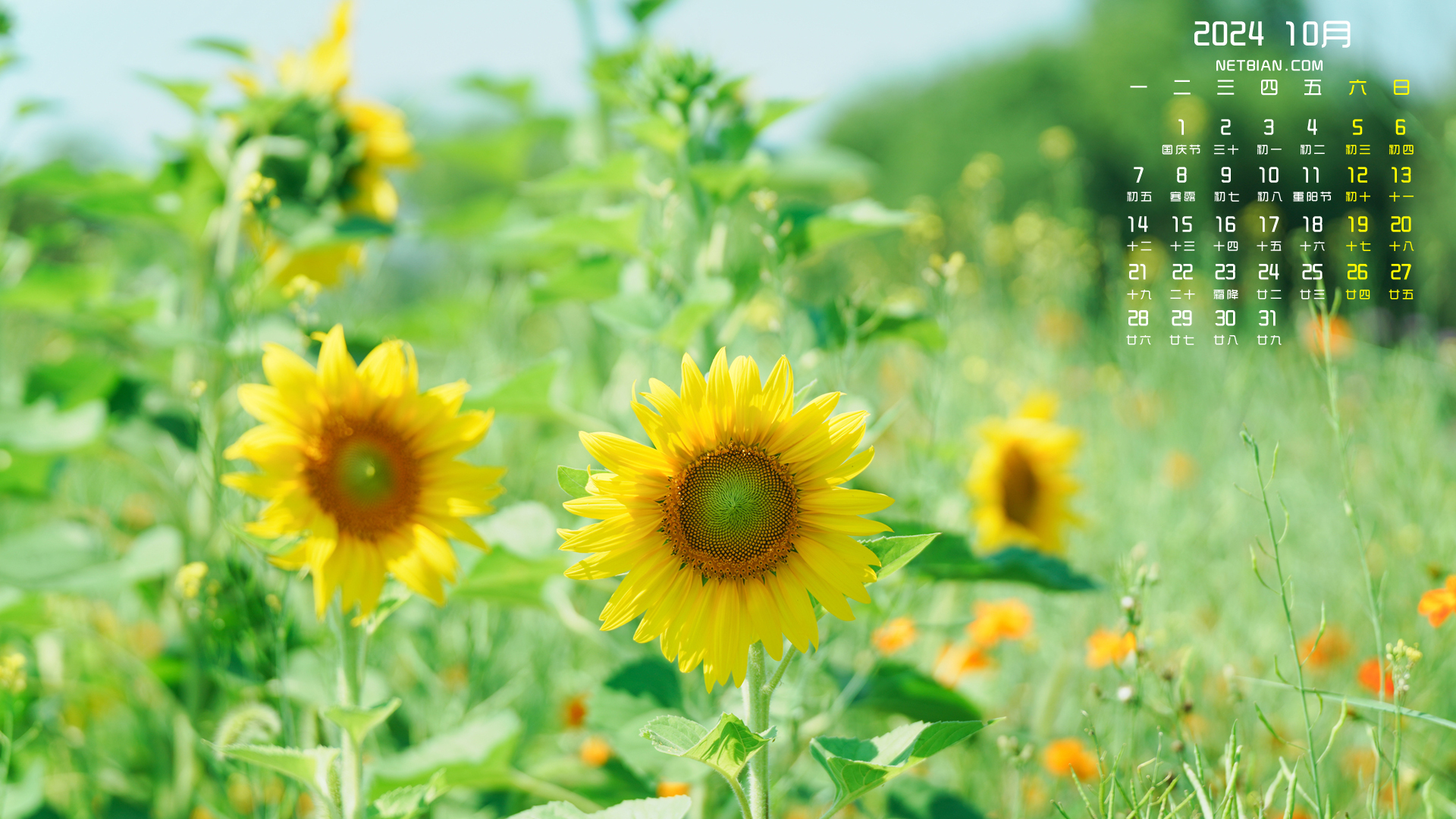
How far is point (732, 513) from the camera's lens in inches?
37.0

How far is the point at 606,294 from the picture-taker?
152 cm

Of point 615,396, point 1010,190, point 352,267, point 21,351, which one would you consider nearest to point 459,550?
point 615,396

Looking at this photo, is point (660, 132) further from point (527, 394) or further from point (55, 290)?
point (55, 290)

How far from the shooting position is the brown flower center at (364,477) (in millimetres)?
1005

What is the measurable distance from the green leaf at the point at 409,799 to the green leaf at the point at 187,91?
4.09 ft

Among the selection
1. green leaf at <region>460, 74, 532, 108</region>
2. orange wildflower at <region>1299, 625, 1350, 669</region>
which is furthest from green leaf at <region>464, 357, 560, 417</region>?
orange wildflower at <region>1299, 625, 1350, 669</region>

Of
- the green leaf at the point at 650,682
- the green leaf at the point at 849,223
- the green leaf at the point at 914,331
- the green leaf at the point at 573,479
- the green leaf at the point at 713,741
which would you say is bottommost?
the green leaf at the point at 650,682

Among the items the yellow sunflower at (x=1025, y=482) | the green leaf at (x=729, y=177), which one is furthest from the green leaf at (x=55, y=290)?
the yellow sunflower at (x=1025, y=482)

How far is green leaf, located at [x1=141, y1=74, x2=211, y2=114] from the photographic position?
1.63 meters

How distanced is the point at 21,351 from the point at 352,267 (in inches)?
91.2

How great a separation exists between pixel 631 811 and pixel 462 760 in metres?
0.28

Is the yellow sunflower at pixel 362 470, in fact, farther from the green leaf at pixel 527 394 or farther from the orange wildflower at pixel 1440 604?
the orange wildflower at pixel 1440 604
